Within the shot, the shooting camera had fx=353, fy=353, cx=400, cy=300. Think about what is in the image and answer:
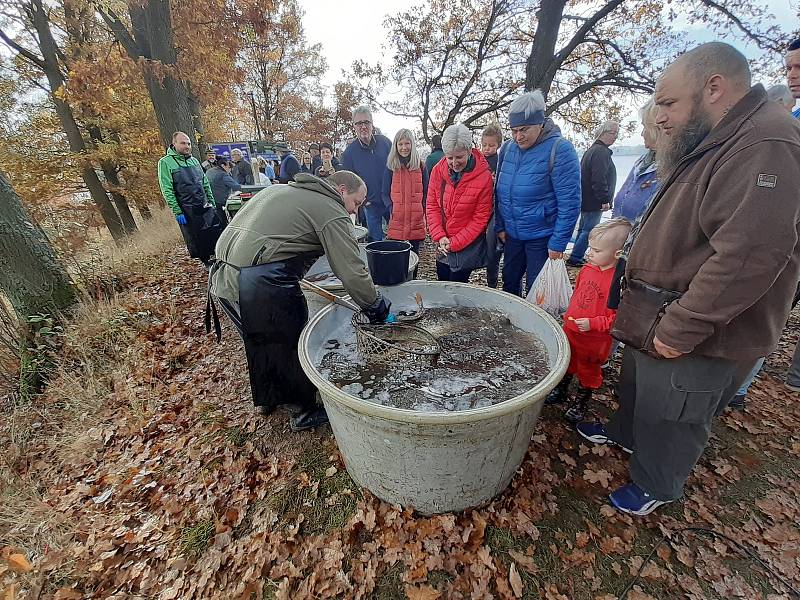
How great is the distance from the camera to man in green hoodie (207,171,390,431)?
2.48 meters

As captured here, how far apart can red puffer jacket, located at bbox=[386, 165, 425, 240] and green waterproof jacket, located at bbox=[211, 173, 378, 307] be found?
2.17 meters

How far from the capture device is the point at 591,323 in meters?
2.51

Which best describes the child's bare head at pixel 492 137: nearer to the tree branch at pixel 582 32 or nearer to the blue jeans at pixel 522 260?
the blue jeans at pixel 522 260

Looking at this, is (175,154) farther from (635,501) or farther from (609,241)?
(635,501)

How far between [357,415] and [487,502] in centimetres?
119

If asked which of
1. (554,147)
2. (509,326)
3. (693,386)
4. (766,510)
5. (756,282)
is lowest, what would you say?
(766,510)

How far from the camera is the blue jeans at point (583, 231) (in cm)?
591

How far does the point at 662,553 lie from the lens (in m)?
2.14

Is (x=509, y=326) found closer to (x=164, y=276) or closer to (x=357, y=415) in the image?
(x=357, y=415)

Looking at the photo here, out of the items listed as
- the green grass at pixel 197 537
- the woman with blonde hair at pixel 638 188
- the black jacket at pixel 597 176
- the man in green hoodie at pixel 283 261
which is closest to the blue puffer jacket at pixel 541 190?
the woman with blonde hair at pixel 638 188

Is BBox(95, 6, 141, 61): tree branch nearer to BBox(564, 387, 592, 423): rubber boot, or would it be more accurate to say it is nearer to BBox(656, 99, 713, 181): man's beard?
BBox(656, 99, 713, 181): man's beard

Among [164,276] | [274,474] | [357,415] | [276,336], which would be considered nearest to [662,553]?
[357,415]

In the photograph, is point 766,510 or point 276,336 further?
point 276,336

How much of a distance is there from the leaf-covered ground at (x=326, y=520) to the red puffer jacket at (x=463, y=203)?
6.29 feet
